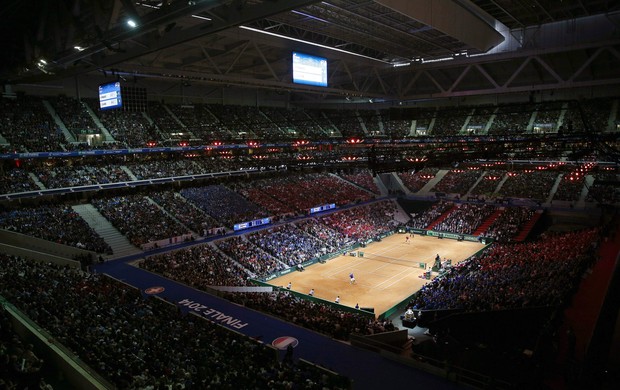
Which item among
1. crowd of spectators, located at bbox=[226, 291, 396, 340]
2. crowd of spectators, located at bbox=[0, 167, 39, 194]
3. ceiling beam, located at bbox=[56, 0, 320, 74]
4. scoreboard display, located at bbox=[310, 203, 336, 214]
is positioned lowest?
crowd of spectators, located at bbox=[226, 291, 396, 340]

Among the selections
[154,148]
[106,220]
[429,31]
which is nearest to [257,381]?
[106,220]

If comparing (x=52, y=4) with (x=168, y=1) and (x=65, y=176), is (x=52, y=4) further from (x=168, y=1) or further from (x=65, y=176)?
(x=65, y=176)

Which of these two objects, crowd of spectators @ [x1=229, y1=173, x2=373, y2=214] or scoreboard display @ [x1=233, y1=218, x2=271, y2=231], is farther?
crowd of spectators @ [x1=229, y1=173, x2=373, y2=214]

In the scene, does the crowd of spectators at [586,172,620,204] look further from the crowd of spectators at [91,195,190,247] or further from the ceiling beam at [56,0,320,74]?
the ceiling beam at [56,0,320,74]

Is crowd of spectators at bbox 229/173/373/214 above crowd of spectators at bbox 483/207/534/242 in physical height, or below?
above

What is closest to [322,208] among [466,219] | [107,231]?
[466,219]

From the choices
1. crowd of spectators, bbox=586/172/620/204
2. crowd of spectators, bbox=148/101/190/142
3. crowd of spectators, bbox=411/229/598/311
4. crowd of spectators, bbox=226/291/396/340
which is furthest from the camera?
crowd of spectators, bbox=148/101/190/142

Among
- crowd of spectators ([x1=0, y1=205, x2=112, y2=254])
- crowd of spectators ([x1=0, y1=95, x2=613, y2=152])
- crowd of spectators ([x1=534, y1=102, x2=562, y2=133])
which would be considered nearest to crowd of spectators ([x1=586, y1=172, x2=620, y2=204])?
crowd of spectators ([x1=0, y1=95, x2=613, y2=152])

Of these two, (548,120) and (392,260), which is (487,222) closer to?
(392,260)
